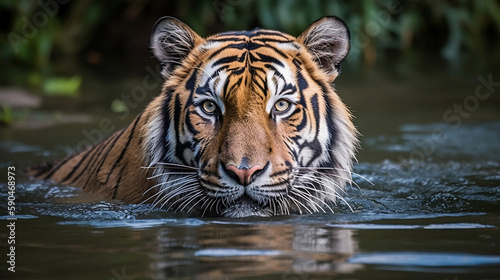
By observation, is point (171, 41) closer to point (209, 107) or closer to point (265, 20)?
point (209, 107)

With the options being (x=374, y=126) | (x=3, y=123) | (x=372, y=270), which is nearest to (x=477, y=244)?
(x=372, y=270)

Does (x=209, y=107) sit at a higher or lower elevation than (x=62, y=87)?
lower

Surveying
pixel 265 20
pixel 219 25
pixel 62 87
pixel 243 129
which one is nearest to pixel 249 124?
pixel 243 129

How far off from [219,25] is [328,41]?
769 cm

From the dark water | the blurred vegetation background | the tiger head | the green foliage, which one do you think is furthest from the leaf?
the tiger head

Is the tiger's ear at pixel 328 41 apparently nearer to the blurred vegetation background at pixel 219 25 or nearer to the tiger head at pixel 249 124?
the tiger head at pixel 249 124

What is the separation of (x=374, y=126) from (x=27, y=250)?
407 cm

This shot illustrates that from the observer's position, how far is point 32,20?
35.0ft

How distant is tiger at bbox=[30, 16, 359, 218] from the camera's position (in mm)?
3291

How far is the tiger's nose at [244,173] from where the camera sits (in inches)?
124

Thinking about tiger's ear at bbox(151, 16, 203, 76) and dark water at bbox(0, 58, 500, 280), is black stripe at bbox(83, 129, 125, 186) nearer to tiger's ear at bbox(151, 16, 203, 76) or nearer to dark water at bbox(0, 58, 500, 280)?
dark water at bbox(0, 58, 500, 280)

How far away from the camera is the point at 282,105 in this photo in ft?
11.5

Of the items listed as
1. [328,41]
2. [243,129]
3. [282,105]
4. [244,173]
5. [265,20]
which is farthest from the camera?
[265,20]

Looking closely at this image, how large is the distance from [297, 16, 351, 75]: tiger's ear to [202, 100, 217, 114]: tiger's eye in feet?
1.80
